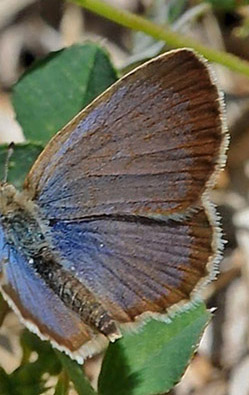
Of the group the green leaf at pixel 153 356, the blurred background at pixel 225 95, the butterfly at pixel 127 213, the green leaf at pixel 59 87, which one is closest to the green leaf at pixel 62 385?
the green leaf at pixel 153 356

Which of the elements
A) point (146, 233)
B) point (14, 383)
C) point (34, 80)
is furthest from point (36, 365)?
point (34, 80)

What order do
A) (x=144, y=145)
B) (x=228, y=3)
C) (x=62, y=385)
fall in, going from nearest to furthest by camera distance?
(x=144, y=145) < (x=62, y=385) < (x=228, y=3)

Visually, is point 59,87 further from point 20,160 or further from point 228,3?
point 228,3

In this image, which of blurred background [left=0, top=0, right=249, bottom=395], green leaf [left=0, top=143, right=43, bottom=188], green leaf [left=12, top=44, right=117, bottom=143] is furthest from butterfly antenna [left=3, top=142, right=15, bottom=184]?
blurred background [left=0, top=0, right=249, bottom=395]

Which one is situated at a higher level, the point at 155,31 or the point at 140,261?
the point at 155,31

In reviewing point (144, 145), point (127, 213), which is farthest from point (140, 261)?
point (144, 145)

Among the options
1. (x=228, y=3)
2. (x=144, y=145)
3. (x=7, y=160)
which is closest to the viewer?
(x=144, y=145)

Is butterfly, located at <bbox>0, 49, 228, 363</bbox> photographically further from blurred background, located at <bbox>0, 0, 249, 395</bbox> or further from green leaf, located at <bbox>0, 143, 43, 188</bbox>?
blurred background, located at <bbox>0, 0, 249, 395</bbox>
